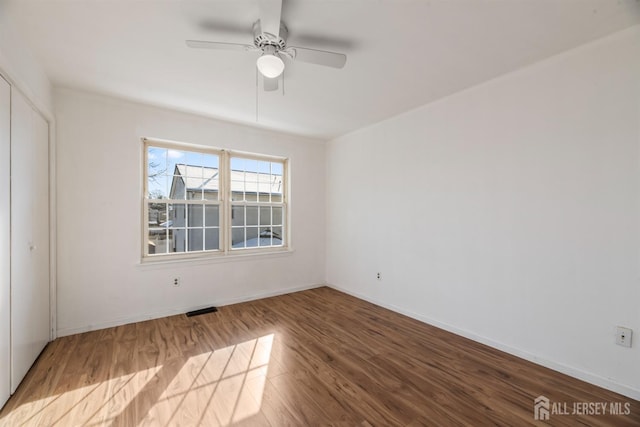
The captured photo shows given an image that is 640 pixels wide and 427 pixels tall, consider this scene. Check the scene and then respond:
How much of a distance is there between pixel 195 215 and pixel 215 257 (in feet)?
2.13

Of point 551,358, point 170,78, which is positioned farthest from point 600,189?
point 170,78

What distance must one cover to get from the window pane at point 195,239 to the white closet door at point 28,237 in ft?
4.60

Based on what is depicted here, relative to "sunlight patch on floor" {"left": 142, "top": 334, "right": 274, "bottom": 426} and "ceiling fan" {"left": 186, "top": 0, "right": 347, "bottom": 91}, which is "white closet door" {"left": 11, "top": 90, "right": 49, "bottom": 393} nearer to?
"sunlight patch on floor" {"left": 142, "top": 334, "right": 274, "bottom": 426}

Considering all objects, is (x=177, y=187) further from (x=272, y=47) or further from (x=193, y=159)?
(x=272, y=47)

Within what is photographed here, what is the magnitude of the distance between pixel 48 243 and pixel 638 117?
5098 millimetres

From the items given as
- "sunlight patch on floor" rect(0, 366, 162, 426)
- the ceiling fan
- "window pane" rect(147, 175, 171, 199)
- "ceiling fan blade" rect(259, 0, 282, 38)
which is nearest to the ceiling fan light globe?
the ceiling fan

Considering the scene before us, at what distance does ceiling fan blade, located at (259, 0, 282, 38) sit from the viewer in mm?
1514

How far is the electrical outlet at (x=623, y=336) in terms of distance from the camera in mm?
1937

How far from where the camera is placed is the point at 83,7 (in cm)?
175

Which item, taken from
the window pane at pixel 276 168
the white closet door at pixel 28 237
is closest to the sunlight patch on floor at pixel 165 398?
the white closet door at pixel 28 237

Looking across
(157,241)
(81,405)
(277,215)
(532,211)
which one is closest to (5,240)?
(81,405)

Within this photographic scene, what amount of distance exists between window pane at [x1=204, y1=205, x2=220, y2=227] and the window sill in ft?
1.43

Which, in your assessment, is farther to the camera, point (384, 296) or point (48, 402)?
point (384, 296)

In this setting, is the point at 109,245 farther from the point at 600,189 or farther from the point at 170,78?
the point at 600,189
